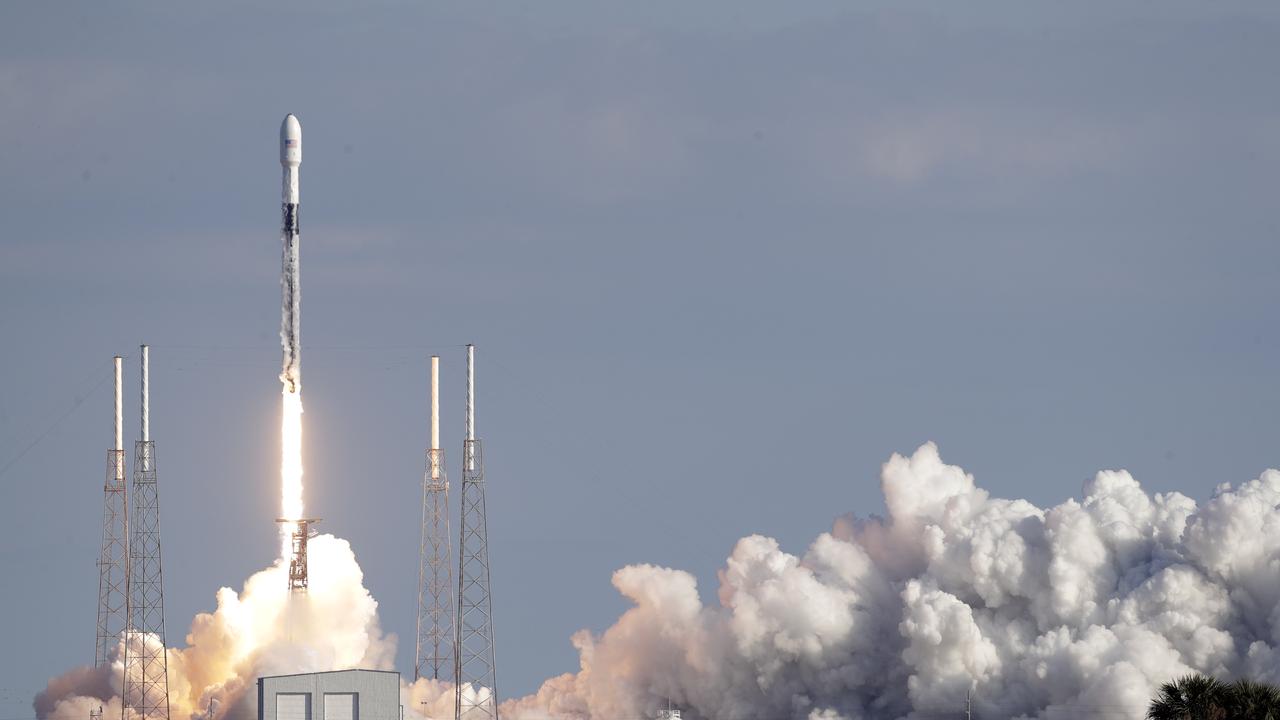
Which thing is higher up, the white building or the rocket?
the rocket

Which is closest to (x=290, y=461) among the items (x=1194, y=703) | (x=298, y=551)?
(x=298, y=551)

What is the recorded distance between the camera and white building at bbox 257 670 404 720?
11119cm

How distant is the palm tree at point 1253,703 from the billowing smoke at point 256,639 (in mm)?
40837

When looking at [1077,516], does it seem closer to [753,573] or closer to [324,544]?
[753,573]

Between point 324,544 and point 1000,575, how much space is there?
86.5 ft

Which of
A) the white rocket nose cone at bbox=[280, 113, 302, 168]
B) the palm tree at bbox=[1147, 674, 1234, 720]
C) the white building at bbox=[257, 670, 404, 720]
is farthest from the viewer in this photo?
the white rocket nose cone at bbox=[280, 113, 302, 168]

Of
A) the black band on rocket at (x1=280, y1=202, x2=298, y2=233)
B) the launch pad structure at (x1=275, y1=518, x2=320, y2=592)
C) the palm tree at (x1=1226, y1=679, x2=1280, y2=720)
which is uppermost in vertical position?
the black band on rocket at (x1=280, y1=202, x2=298, y2=233)

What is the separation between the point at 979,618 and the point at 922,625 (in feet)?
9.12

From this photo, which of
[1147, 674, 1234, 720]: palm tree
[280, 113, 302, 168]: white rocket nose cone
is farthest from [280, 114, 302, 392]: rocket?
[1147, 674, 1234, 720]: palm tree

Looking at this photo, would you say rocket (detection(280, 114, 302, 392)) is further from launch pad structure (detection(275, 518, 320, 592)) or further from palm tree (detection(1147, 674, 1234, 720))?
palm tree (detection(1147, 674, 1234, 720))

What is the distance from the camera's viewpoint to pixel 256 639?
12850 centimetres

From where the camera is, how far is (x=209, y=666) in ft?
429

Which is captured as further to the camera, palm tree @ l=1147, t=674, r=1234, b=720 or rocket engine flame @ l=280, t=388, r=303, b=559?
rocket engine flame @ l=280, t=388, r=303, b=559

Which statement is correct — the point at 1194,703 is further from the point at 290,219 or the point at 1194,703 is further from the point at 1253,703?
the point at 290,219
